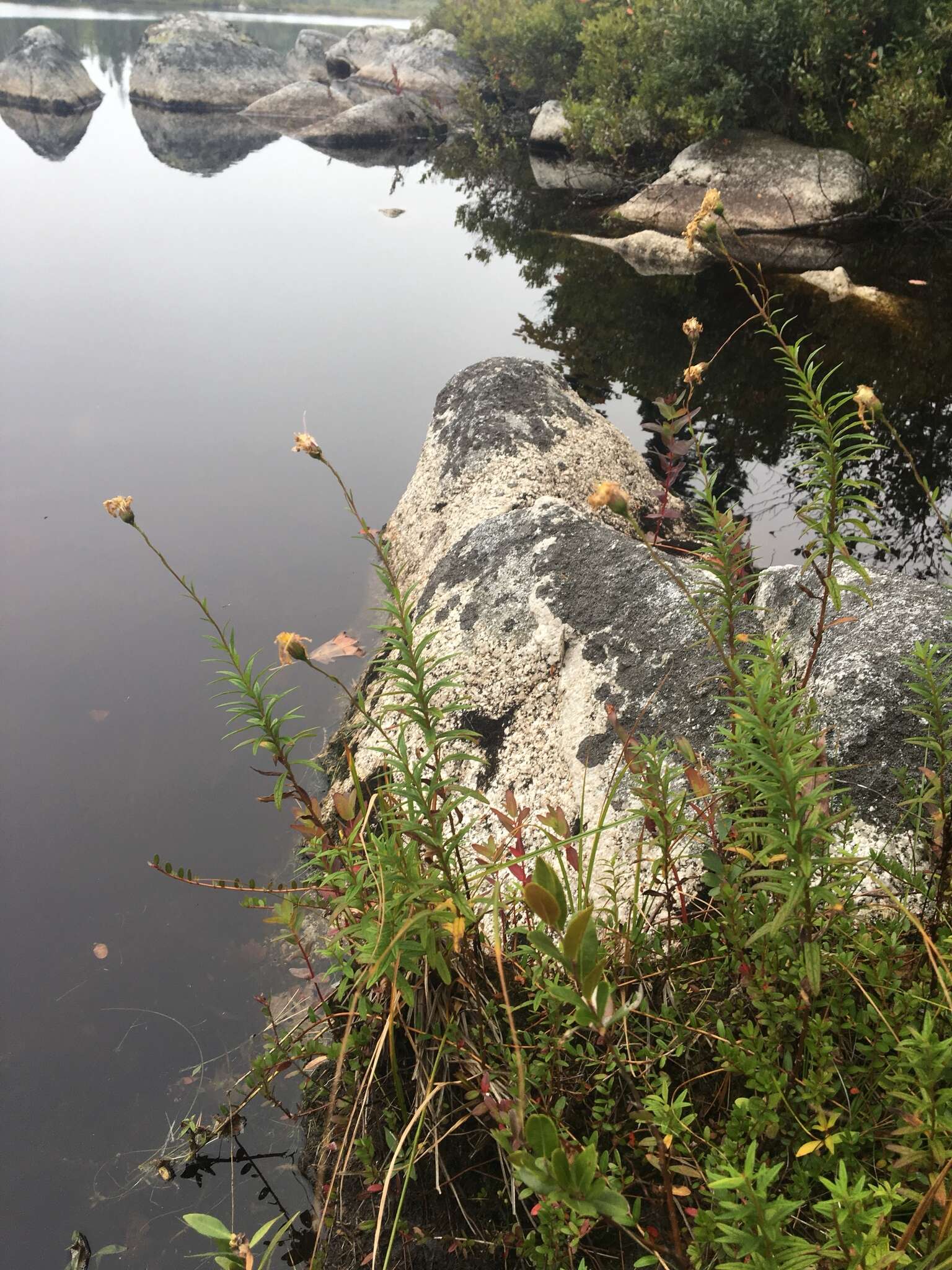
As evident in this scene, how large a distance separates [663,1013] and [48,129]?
2361cm

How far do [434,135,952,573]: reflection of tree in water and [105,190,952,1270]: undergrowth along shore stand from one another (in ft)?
9.98

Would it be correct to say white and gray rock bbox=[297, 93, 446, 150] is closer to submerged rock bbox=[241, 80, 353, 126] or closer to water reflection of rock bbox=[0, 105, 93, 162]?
submerged rock bbox=[241, 80, 353, 126]

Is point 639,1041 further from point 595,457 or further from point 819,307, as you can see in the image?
point 819,307

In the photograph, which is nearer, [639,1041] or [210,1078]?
[639,1041]

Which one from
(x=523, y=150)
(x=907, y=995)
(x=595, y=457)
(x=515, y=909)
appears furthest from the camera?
(x=523, y=150)

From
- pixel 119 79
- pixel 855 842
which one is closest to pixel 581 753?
pixel 855 842

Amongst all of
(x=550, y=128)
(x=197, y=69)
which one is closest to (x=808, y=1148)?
(x=550, y=128)

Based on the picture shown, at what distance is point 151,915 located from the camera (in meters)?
3.35

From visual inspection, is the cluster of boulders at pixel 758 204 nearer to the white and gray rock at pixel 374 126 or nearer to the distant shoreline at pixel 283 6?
the white and gray rock at pixel 374 126

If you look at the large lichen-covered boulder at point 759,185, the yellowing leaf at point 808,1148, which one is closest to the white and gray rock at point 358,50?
the large lichen-covered boulder at point 759,185

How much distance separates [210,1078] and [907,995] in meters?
2.19

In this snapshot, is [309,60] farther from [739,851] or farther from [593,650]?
[739,851]

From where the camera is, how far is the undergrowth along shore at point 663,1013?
1331 millimetres

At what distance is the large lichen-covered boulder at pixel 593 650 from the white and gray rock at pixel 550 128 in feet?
44.8
